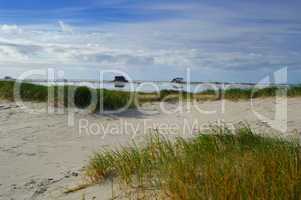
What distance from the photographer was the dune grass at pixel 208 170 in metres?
4.55

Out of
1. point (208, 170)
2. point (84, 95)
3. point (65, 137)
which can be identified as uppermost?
point (84, 95)

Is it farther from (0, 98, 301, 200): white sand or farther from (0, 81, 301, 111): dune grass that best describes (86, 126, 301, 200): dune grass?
(0, 81, 301, 111): dune grass

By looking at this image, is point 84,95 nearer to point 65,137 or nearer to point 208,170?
point 65,137

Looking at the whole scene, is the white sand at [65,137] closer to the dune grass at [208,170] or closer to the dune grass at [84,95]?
the dune grass at [208,170]

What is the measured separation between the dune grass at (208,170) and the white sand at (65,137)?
38 cm

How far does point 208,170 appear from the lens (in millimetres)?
4891

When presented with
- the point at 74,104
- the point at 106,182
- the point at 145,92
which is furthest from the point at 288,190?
the point at 145,92

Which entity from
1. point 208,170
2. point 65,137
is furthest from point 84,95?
point 208,170

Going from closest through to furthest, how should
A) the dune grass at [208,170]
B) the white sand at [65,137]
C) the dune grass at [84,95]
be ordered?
A: the dune grass at [208,170]
the white sand at [65,137]
the dune grass at [84,95]

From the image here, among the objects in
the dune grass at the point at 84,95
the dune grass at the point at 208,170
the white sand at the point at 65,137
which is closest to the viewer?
the dune grass at the point at 208,170

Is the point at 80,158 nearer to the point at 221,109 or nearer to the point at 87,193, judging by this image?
the point at 87,193

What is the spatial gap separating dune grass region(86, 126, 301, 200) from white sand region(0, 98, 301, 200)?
1.24ft

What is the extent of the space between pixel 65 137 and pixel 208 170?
6.08 m

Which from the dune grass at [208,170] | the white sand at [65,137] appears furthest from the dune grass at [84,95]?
the dune grass at [208,170]
